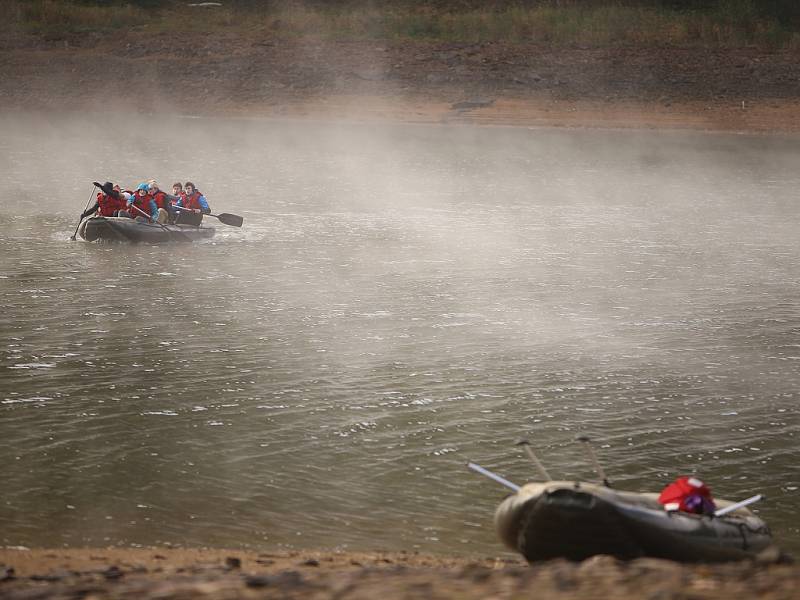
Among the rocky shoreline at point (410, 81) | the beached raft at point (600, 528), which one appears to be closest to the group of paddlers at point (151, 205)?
the beached raft at point (600, 528)

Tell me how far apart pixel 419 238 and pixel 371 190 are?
8.53 meters

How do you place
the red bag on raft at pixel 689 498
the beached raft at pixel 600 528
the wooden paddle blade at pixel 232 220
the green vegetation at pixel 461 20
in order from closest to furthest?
the beached raft at pixel 600 528 < the red bag on raft at pixel 689 498 < the wooden paddle blade at pixel 232 220 < the green vegetation at pixel 461 20

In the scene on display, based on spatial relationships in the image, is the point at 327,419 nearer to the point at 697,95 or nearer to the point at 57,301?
the point at 57,301

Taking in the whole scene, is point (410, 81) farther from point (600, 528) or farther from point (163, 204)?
point (600, 528)

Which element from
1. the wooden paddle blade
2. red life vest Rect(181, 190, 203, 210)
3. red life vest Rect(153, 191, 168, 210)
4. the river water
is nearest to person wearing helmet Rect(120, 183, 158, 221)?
red life vest Rect(153, 191, 168, 210)

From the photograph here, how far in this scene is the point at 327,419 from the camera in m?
14.7

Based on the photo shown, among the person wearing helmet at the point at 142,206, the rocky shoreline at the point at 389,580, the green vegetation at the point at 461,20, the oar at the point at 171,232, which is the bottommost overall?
the oar at the point at 171,232

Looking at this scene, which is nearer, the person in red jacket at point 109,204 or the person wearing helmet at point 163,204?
the person in red jacket at point 109,204

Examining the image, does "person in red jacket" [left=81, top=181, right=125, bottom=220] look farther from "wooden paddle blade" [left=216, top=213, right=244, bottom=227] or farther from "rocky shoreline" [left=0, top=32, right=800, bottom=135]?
"rocky shoreline" [left=0, top=32, right=800, bottom=135]

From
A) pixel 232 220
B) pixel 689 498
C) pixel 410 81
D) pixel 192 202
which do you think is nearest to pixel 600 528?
pixel 689 498

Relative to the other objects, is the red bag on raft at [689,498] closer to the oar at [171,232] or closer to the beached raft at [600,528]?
the beached raft at [600,528]

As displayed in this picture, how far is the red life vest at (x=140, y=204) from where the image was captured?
2805 cm

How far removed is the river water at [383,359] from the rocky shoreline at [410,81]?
1217 centimetres

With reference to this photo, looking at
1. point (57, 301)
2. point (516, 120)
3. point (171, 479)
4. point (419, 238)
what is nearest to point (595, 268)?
point (419, 238)
